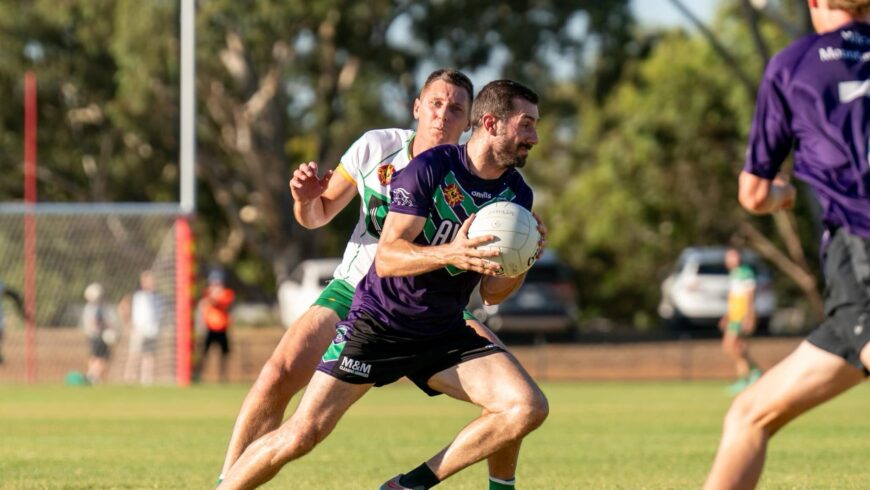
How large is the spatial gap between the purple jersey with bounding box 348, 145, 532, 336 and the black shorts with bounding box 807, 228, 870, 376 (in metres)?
1.94

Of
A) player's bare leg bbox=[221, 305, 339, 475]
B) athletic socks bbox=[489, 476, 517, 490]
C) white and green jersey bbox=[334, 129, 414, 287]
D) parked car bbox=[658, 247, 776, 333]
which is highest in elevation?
white and green jersey bbox=[334, 129, 414, 287]

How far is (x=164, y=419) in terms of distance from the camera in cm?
1730

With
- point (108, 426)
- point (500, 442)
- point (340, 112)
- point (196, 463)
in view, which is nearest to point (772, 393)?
point (500, 442)

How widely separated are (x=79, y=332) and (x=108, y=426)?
16046 millimetres

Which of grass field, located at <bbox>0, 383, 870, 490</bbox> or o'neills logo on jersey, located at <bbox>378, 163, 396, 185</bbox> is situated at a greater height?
o'neills logo on jersey, located at <bbox>378, 163, 396, 185</bbox>

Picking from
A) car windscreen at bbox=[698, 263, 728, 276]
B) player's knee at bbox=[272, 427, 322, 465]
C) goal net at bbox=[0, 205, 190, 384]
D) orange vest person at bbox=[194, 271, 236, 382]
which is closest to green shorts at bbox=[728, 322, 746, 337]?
orange vest person at bbox=[194, 271, 236, 382]

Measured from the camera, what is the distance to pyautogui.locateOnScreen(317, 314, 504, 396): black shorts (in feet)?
23.1

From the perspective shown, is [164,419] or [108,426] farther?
[164,419]

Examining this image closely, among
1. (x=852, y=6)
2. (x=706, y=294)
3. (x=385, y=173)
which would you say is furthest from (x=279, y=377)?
(x=706, y=294)

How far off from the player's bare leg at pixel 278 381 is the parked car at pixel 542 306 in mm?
23949

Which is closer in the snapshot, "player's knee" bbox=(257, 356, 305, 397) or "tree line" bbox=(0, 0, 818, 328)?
"player's knee" bbox=(257, 356, 305, 397)

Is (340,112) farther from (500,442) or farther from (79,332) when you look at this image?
(500,442)

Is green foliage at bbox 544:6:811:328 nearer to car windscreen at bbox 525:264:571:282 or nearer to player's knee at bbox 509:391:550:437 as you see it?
car windscreen at bbox 525:264:571:282

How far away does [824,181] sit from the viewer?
566 cm
